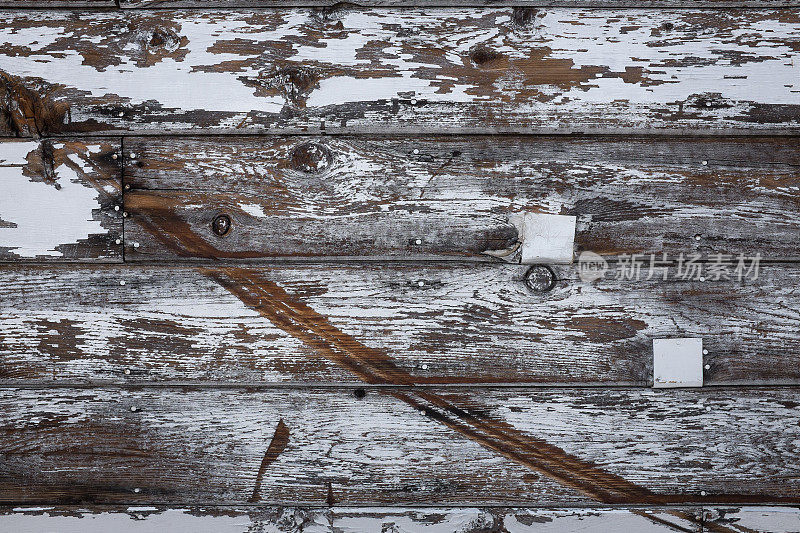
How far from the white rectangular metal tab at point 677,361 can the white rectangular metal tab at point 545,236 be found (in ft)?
0.78

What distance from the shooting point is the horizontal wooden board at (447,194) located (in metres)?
0.74

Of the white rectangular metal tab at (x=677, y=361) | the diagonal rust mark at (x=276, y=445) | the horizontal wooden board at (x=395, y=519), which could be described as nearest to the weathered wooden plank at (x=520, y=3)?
the white rectangular metal tab at (x=677, y=361)

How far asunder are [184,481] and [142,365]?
0.74ft

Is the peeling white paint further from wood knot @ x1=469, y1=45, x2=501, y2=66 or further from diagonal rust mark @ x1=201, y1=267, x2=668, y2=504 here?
wood knot @ x1=469, y1=45, x2=501, y2=66

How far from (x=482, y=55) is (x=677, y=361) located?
2.14ft

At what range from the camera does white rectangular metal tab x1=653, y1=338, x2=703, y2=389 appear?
74cm

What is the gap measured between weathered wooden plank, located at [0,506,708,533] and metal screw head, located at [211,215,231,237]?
1.66 ft

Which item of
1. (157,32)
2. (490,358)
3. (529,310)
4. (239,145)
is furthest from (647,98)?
(157,32)

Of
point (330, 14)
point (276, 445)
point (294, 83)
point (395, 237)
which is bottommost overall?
point (276, 445)

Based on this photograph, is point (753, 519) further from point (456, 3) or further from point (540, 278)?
point (456, 3)

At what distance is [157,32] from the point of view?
0.75m

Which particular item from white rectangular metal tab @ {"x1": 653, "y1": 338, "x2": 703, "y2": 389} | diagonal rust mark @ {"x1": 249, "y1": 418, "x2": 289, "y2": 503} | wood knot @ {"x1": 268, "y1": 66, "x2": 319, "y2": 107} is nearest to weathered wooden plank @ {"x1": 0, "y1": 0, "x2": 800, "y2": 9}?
wood knot @ {"x1": 268, "y1": 66, "x2": 319, "y2": 107}

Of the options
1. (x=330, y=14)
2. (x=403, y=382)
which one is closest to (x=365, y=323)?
(x=403, y=382)

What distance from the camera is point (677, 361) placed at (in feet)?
2.44
